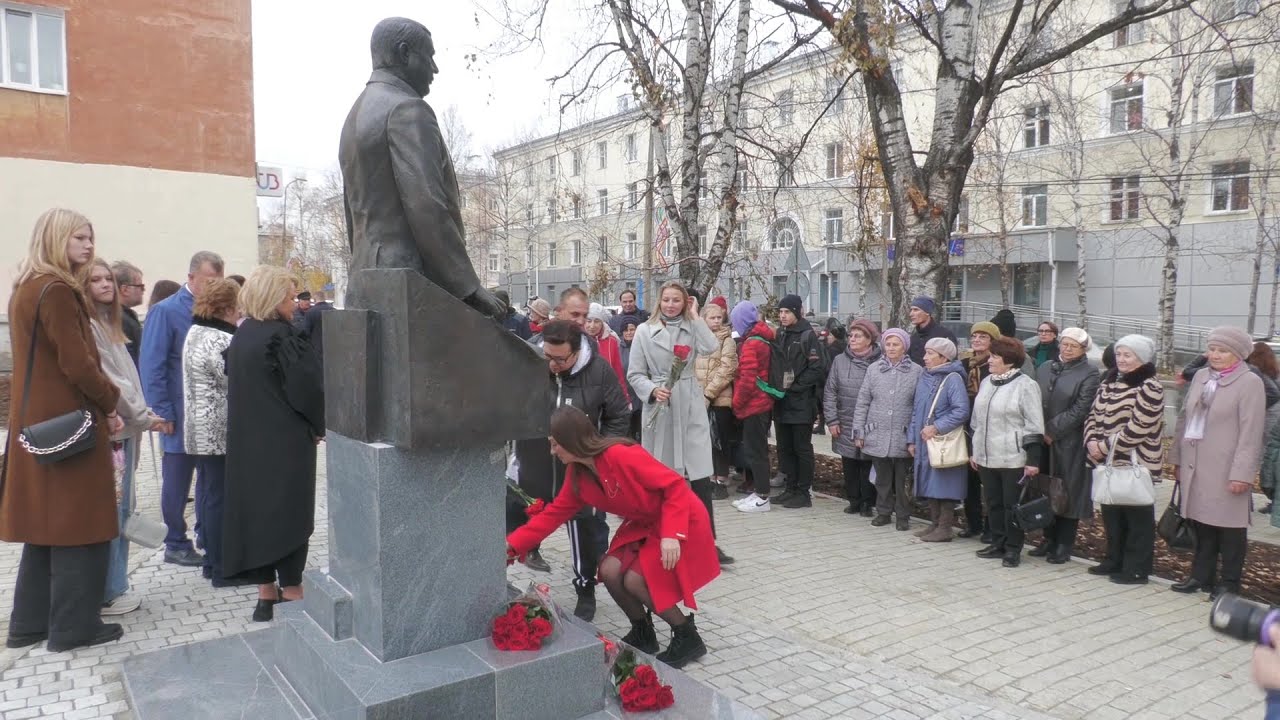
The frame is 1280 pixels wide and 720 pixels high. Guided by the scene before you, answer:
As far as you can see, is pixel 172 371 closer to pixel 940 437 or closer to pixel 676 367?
pixel 676 367

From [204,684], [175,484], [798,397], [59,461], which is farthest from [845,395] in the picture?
[59,461]

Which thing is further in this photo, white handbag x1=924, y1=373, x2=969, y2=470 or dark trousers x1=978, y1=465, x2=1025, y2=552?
→ white handbag x1=924, y1=373, x2=969, y2=470

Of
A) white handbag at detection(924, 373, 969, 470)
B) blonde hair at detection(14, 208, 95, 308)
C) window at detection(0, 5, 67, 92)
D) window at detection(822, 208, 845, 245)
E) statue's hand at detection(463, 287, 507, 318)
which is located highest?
window at detection(0, 5, 67, 92)

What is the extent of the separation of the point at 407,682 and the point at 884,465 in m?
5.36

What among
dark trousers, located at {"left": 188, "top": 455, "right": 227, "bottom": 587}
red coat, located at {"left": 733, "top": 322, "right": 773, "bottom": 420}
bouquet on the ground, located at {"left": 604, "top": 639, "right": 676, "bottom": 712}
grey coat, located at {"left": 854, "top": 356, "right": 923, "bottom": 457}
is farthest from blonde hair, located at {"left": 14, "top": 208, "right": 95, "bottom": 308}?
grey coat, located at {"left": 854, "top": 356, "right": 923, "bottom": 457}

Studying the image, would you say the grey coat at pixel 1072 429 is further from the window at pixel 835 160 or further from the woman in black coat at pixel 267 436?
the window at pixel 835 160

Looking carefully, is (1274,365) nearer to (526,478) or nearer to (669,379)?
(669,379)

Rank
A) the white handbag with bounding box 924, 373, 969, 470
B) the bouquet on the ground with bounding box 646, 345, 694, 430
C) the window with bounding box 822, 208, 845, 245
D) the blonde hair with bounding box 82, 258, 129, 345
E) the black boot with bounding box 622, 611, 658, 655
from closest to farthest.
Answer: the black boot with bounding box 622, 611, 658, 655
the blonde hair with bounding box 82, 258, 129, 345
the bouquet on the ground with bounding box 646, 345, 694, 430
the white handbag with bounding box 924, 373, 969, 470
the window with bounding box 822, 208, 845, 245

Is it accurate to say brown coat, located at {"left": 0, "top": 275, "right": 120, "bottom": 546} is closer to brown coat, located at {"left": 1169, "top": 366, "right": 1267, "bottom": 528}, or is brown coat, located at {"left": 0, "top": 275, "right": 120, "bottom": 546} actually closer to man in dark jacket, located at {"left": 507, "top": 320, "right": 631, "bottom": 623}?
man in dark jacket, located at {"left": 507, "top": 320, "right": 631, "bottom": 623}

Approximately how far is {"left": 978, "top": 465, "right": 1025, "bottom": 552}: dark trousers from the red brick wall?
1694cm

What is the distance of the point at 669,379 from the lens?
5.96m

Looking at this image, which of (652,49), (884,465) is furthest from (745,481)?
(652,49)

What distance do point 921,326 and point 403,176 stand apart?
6102 millimetres

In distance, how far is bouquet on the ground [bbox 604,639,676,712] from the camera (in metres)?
3.41
